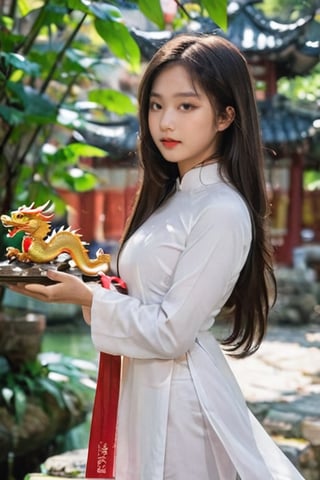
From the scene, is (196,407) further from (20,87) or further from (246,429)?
(20,87)

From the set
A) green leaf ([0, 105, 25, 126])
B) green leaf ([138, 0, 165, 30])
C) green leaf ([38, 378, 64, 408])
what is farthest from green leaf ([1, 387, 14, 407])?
green leaf ([138, 0, 165, 30])

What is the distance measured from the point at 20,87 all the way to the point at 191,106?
170cm

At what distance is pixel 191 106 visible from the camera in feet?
5.14

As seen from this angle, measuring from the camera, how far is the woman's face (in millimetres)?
1564

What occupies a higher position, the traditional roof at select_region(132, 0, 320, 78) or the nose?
the traditional roof at select_region(132, 0, 320, 78)

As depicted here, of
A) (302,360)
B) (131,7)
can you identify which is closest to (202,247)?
(131,7)

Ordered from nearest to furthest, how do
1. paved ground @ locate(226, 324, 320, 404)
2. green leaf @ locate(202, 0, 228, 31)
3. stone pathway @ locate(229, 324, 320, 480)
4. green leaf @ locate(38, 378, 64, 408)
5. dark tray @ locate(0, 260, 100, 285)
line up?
dark tray @ locate(0, 260, 100, 285), green leaf @ locate(202, 0, 228, 31), stone pathway @ locate(229, 324, 320, 480), green leaf @ locate(38, 378, 64, 408), paved ground @ locate(226, 324, 320, 404)

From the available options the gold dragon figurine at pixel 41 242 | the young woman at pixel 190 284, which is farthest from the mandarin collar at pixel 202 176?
the gold dragon figurine at pixel 41 242

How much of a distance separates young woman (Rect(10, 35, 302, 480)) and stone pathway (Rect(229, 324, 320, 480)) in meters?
1.64

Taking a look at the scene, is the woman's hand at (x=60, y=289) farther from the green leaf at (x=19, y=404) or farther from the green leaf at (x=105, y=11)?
the green leaf at (x=19, y=404)

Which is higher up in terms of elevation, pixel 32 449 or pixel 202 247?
pixel 202 247

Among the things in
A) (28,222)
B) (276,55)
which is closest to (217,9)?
(28,222)

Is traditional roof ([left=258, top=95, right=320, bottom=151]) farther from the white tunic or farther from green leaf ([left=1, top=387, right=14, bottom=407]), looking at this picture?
the white tunic

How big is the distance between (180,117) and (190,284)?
31 cm
